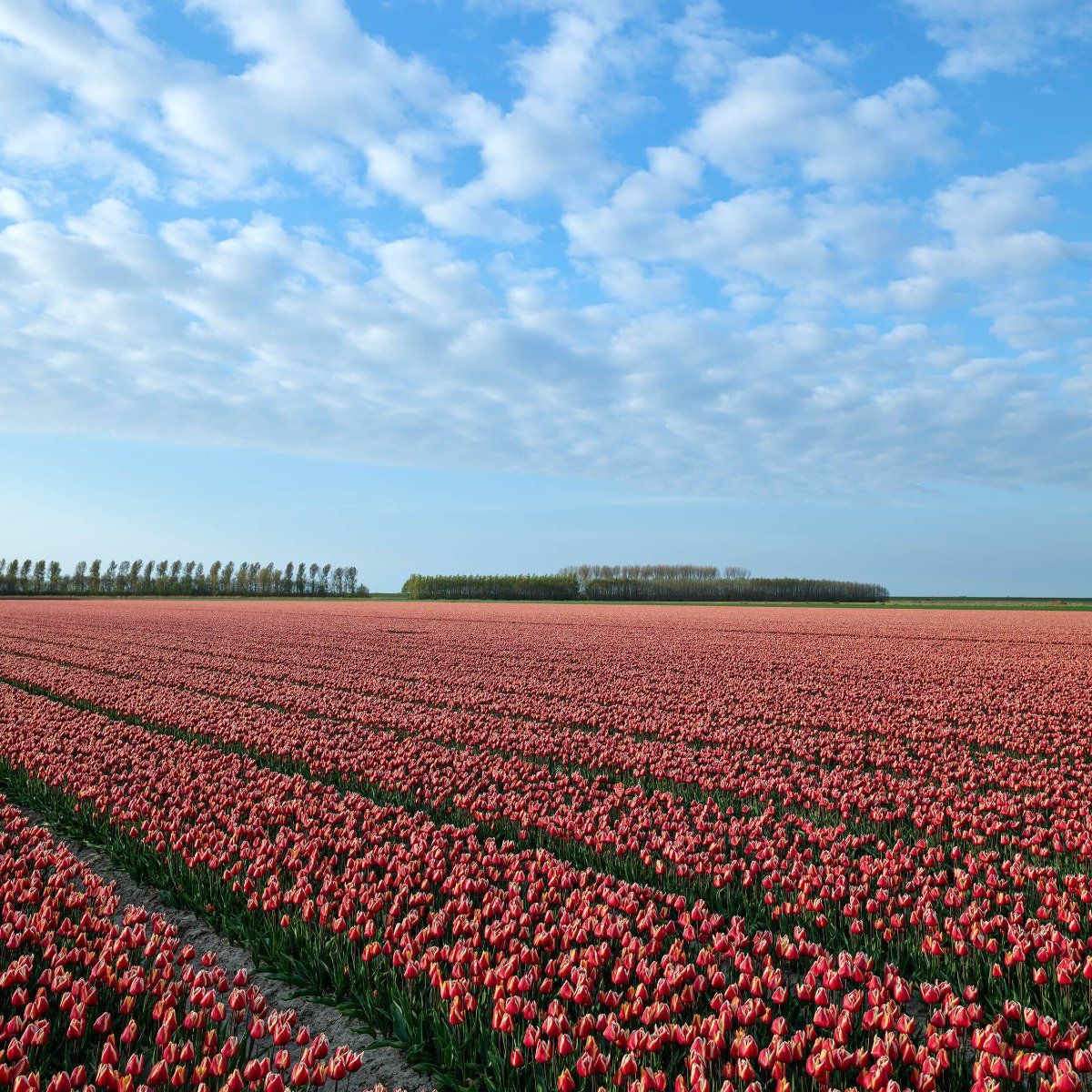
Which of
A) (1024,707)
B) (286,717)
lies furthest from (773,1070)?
(1024,707)

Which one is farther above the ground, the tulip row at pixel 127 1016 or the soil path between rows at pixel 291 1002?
the tulip row at pixel 127 1016

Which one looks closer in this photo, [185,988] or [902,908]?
[185,988]

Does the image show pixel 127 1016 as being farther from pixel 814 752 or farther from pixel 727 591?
pixel 727 591

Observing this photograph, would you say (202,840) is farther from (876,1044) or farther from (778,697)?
(778,697)

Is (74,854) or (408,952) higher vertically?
(408,952)

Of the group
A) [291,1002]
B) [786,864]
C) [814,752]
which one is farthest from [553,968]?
[814,752]

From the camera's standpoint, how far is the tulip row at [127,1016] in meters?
4.11

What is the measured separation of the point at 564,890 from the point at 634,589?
137702 millimetres

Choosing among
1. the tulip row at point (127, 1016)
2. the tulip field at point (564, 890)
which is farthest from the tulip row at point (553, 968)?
the tulip row at point (127, 1016)

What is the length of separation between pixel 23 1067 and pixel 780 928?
522 centimetres

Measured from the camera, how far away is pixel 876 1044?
419 centimetres

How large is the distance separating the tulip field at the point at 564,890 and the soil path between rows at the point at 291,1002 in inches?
4.7

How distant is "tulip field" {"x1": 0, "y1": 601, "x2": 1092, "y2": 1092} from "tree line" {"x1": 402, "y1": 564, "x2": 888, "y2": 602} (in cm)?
11952

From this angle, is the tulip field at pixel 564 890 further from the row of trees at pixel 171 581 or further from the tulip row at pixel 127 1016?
the row of trees at pixel 171 581
